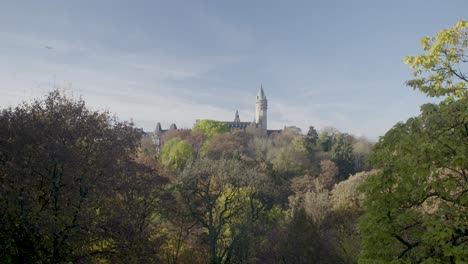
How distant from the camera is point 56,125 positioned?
1458cm

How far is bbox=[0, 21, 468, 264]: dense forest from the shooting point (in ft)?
25.0

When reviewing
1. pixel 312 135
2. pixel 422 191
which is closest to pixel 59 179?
pixel 422 191

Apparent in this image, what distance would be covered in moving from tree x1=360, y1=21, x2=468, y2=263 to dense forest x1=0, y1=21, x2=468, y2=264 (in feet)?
0.08

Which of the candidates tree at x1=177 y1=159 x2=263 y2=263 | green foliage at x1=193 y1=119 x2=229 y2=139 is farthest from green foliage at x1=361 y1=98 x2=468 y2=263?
green foliage at x1=193 y1=119 x2=229 y2=139

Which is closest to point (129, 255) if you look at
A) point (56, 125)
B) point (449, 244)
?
point (56, 125)

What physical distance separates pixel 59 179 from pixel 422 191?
38.9 ft

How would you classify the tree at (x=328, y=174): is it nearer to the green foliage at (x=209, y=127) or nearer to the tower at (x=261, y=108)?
the green foliage at (x=209, y=127)

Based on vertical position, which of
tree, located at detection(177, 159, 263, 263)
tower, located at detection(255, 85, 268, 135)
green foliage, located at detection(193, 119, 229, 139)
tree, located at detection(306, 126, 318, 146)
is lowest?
tree, located at detection(177, 159, 263, 263)

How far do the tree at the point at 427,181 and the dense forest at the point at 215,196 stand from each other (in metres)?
0.02

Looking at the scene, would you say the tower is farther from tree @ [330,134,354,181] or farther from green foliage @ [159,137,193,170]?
tree @ [330,134,354,181]

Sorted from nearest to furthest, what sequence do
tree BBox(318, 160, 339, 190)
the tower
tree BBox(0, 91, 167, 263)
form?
tree BBox(0, 91, 167, 263), tree BBox(318, 160, 339, 190), the tower

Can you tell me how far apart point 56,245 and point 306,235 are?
1317cm

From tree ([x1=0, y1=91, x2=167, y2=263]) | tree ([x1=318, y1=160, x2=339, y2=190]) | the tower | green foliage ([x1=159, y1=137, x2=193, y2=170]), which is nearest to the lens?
tree ([x1=0, y1=91, x2=167, y2=263])

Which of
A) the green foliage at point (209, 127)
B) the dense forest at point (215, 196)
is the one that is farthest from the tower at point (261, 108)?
the dense forest at point (215, 196)
